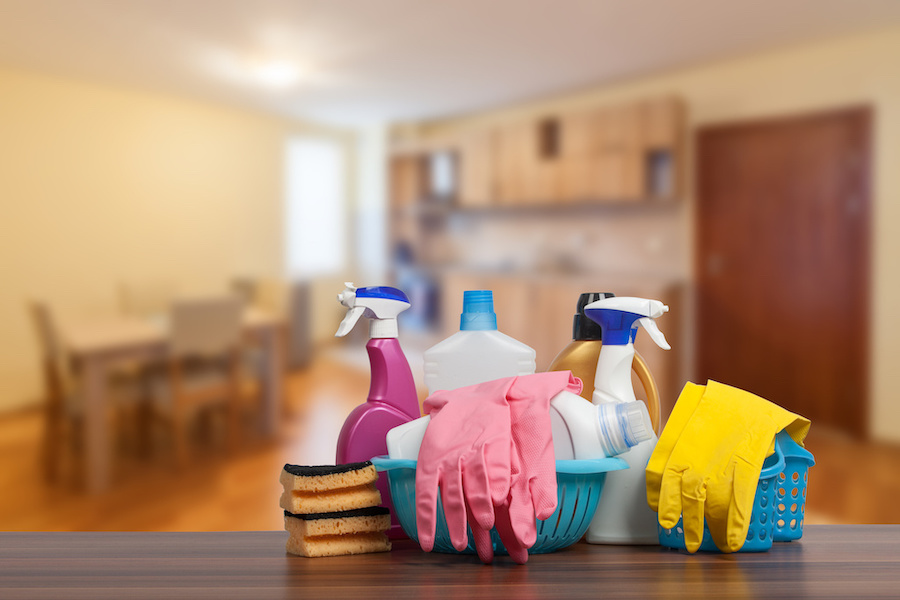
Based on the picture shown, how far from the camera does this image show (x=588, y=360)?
456 mm

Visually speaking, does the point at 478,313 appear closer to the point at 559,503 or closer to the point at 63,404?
the point at 559,503

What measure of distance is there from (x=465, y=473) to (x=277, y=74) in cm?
268

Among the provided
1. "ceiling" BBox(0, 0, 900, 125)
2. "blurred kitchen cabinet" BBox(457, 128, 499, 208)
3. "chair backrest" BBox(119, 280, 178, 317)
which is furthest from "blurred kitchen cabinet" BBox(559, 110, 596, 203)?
"chair backrest" BBox(119, 280, 178, 317)

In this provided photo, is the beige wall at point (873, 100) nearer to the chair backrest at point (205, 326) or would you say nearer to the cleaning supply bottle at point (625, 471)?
the chair backrest at point (205, 326)

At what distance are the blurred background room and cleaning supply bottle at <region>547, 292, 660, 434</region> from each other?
64.1 inches

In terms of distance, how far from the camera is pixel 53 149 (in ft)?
8.25

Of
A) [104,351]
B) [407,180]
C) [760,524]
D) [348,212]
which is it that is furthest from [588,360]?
[407,180]

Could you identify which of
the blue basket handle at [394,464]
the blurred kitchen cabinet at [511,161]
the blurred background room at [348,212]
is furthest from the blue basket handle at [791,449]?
the blurred kitchen cabinet at [511,161]

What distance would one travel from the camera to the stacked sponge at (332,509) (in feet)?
1.27

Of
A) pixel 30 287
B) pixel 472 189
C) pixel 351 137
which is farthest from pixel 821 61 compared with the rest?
pixel 30 287

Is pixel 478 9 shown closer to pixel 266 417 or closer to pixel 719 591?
pixel 266 417

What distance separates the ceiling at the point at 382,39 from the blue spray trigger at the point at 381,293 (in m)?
1.85

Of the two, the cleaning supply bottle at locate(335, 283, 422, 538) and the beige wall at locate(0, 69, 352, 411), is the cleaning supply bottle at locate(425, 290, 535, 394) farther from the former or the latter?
the beige wall at locate(0, 69, 352, 411)

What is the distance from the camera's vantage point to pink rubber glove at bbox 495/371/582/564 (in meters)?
0.36
